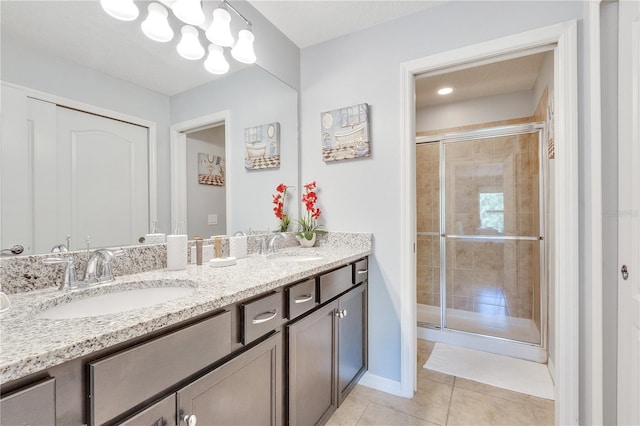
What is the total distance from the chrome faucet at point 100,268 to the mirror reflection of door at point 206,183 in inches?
17.6

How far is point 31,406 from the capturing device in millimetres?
510

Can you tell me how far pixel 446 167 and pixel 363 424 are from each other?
7.98 feet

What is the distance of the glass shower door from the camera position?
2629 millimetres

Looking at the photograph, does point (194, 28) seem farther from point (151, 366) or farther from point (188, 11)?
point (151, 366)

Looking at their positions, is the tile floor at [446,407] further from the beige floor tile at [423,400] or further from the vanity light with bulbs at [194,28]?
the vanity light with bulbs at [194,28]

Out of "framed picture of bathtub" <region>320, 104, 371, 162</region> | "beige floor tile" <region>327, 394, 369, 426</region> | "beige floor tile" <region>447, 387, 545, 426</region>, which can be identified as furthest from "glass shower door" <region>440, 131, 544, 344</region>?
"framed picture of bathtub" <region>320, 104, 371, 162</region>

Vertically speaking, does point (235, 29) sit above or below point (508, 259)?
above

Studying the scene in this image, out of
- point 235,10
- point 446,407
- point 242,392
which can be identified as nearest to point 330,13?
point 235,10

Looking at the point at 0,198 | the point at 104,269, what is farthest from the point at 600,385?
the point at 0,198

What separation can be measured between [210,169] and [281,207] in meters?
0.62

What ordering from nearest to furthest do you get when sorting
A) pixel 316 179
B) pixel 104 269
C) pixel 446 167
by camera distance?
pixel 104 269
pixel 316 179
pixel 446 167

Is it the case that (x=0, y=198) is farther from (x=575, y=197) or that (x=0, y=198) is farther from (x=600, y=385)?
(x=600, y=385)

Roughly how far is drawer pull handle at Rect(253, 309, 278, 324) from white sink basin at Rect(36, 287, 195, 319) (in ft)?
0.78

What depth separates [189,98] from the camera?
1.46m
